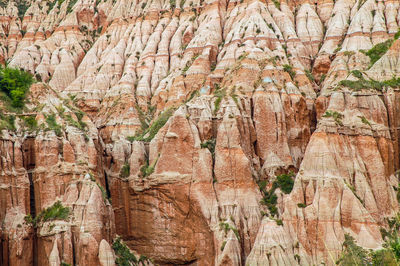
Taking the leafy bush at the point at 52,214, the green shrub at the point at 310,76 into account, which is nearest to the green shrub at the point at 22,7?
the green shrub at the point at 310,76

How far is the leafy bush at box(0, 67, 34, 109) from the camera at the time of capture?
7906 centimetres

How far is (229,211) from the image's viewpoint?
3061 inches

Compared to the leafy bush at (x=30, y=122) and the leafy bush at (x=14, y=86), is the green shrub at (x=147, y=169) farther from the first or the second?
the leafy bush at (x=14, y=86)

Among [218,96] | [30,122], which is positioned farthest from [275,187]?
[30,122]

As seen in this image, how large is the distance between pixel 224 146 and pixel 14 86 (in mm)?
24505

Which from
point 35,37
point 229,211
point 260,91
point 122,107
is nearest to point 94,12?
point 35,37

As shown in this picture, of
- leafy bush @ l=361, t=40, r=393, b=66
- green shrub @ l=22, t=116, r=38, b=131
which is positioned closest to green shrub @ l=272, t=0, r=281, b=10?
leafy bush @ l=361, t=40, r=393, b=66

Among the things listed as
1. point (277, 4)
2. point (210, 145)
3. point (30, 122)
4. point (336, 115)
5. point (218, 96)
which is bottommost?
point (210, 145)

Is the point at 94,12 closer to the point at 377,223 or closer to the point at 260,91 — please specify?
the point at 260,91

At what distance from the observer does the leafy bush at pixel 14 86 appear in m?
79.1

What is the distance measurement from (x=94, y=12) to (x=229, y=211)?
56754 mm

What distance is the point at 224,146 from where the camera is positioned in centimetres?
8006

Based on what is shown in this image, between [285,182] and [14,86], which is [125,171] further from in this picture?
[285,182]

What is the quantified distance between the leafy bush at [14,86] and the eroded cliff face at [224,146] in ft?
4.24
